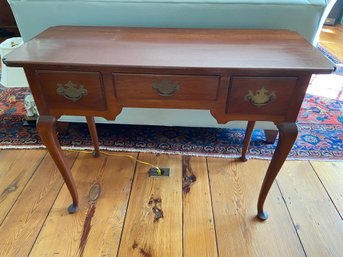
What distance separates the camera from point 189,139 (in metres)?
1.48

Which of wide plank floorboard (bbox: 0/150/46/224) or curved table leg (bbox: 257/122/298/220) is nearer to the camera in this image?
curved table leg (bbox: 257/122/298/220)

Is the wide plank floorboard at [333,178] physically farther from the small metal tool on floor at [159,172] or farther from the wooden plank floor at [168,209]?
the small metal tool on floor at [159,172]

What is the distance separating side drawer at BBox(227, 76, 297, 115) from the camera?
717 mm

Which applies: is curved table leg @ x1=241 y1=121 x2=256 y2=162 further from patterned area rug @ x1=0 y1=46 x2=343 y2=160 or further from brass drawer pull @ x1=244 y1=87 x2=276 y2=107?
brass drawer pull @ x1=244 y1=87 x2=276 y2=107

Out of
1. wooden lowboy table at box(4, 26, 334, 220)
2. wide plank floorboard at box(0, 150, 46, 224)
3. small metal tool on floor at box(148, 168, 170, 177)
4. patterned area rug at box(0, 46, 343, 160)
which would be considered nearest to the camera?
wooden lowboy table at box(4, 26, 334, 220)

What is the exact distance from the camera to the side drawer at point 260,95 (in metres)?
0.72

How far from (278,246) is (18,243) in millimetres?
992

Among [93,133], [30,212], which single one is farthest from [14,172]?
[93,133]

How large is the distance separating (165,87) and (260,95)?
0.92 feet

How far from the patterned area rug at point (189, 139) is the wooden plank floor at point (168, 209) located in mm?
64

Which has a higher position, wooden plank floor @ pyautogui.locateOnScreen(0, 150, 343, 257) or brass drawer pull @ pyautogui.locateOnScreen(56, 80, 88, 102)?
brass drawer pull @ pyautogui.locateOnScreen(56, 80, 88, 102)

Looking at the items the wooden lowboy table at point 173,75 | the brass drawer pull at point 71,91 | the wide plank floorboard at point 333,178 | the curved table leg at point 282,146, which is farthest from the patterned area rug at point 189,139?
the brass drawer pull at point 71,91

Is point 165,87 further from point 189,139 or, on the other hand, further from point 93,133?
point 189,139

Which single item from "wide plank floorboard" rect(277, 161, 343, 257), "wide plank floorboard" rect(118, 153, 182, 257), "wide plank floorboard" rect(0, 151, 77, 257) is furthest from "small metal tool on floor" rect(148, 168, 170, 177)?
"wide plank floorboard" rect(277, 161, 343, 257)
